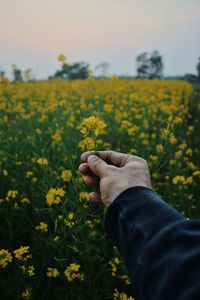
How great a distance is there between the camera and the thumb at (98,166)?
1046mm

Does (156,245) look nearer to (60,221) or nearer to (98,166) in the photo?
(98,166)

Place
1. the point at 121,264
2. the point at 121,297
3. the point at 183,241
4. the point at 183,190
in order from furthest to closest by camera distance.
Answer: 1. the point at 183,190
2. the point at 121,264
3. the point at 121,297
4. the point at 183,241

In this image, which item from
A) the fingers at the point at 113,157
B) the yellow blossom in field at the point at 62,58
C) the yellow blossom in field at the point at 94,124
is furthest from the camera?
the yellow blossom in field at the point at 62,58

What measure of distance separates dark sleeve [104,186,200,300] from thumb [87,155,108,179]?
0.21 meters

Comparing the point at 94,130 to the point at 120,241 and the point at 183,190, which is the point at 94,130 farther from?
the point at 183,190

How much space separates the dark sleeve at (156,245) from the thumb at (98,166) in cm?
21

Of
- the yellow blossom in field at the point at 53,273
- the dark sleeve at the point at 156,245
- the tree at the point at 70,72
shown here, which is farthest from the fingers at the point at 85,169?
the tree at the point at 70,72

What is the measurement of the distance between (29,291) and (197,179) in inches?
80.0

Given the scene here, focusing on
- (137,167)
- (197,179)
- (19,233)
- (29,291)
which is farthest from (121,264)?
(197,179)

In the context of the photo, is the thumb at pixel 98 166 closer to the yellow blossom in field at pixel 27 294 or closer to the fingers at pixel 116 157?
the fingers at pixel 116 157

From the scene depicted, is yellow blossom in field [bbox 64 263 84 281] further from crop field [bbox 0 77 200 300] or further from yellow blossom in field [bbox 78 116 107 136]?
yellow blossom in field [bbox 78 116 107 136]

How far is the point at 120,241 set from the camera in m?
0.81

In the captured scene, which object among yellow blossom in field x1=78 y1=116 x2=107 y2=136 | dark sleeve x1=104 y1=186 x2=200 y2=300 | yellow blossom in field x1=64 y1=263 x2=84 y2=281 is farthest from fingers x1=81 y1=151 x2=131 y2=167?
yellow blossom in field x1=64 y1=263 x2=84 y2=281

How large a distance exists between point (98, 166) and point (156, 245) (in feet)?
1.42
